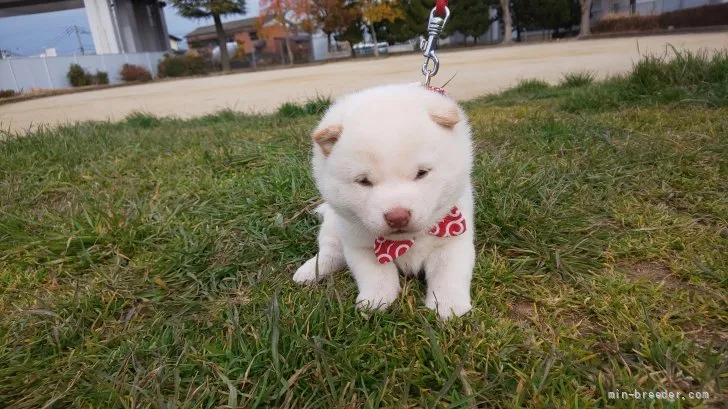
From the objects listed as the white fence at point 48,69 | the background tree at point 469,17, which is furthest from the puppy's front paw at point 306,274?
the background tree at point 469,17

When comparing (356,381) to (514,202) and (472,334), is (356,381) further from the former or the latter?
(514,202)

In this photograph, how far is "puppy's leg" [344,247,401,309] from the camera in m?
1.70

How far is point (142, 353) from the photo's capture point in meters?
1.58

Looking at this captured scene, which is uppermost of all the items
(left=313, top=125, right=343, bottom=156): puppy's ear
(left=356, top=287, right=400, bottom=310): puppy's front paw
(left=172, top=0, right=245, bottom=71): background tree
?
(left=172, top=0, right=245, bottom=71): background tree

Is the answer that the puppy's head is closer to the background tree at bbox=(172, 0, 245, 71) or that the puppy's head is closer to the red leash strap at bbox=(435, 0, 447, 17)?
the red leash strap at bbox=(435, 0, 447, 17)

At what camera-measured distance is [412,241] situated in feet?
5.68

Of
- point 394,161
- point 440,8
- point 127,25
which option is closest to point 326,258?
point 394,161

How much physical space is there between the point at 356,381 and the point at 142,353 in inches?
32.3

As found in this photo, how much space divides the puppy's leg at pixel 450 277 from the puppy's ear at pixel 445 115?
0.48 m

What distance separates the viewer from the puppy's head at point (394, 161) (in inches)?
58.0

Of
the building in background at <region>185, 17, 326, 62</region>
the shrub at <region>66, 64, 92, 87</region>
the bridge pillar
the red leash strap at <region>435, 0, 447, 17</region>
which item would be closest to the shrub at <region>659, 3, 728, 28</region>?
the red leash strap at <region>435, 0, 447, 17</region>

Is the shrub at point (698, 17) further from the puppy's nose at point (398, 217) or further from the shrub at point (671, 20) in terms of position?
the puppy's nose at point (398, 217)

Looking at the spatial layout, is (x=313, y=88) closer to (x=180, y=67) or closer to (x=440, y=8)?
(x=440, y=8)

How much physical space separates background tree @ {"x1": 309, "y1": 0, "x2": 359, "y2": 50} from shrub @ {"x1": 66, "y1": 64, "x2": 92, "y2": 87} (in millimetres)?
20006
